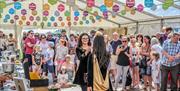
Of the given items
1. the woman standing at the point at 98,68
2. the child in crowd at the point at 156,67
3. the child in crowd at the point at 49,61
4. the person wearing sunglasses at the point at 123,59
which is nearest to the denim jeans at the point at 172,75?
the child in crowd at the point at 156,67

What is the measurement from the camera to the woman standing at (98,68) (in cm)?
579

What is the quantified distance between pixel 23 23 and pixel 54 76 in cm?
1354

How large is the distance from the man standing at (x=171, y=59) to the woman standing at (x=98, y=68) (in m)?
A: 3.30

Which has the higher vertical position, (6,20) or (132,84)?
(6,20)

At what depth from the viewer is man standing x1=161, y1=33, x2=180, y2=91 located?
880 centimetres

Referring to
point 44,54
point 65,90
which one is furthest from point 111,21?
point 65,90

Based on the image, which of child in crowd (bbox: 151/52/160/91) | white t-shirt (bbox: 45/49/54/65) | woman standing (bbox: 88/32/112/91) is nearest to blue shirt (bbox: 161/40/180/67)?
child in crowd (bbox: 151/52/160/91)

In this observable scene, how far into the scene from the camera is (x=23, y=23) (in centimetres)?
2511

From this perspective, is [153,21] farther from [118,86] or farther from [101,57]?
[101,57]

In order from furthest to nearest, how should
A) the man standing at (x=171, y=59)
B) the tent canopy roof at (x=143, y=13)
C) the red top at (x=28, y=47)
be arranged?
1. the tent canopy roof at (x=143, y=13)
2. the red top at (x=28, y=47)
3. the man standing at (x=171, y=59)

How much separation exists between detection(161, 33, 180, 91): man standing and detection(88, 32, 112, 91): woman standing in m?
3.30

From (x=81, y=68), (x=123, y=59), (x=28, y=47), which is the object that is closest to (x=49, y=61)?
(x=28, y=47)

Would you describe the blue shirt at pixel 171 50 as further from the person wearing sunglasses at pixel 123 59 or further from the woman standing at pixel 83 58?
the woman standing at pixel 83 58

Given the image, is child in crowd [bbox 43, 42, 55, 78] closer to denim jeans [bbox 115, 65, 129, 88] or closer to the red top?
the red top
